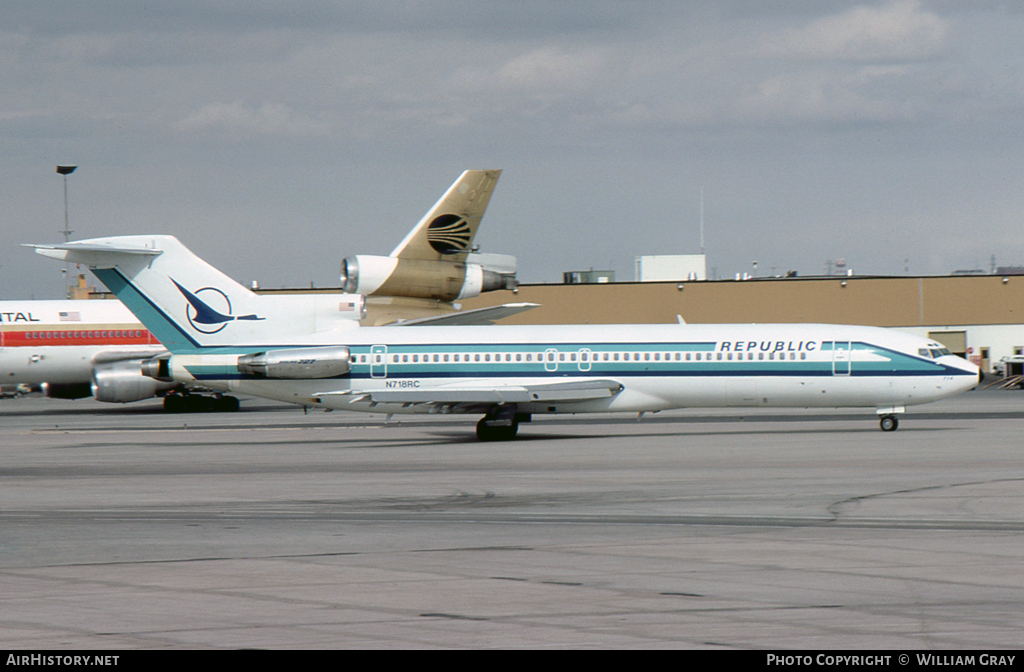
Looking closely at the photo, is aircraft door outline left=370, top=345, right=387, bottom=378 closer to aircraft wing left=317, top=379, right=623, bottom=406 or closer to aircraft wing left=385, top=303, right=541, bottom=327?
aircraft wing left=317, top=379, right=623, bottom=406

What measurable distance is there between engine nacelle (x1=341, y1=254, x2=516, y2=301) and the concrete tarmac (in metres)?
8.79

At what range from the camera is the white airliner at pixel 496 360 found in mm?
31609

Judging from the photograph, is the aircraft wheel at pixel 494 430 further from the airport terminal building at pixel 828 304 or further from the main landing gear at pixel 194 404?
the airport terminal building at pixel 828 304

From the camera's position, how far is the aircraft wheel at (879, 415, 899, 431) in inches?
1248

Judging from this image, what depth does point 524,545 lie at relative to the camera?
14.1 m

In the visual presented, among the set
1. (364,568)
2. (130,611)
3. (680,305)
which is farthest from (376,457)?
(680,305)

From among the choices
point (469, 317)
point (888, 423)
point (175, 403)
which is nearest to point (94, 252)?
point (469, 317)

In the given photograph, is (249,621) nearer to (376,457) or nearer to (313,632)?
(313,632)

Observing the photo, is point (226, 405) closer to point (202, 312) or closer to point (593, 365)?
point (202, 312)

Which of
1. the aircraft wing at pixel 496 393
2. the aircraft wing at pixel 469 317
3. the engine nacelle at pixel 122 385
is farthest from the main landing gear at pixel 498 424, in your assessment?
the engine nacelle at pixel 122 385

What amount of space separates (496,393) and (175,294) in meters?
10.8

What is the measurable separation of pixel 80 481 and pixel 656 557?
1453 centimetres

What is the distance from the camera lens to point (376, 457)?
27047 millimetres

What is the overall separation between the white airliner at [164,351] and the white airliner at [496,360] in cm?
355
